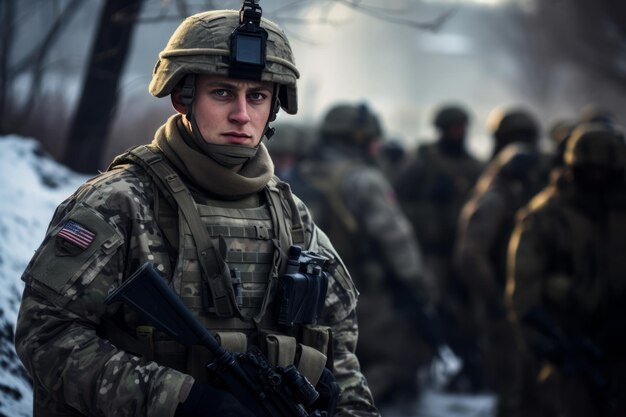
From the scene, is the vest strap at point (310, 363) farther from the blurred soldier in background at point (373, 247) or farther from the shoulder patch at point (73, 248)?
the blurred soldier in background at point (373, 247)

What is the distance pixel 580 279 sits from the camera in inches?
249

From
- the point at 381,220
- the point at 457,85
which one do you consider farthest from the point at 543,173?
the point at 457,85

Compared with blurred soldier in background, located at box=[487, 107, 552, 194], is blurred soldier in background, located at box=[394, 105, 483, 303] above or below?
below

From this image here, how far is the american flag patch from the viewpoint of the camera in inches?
124

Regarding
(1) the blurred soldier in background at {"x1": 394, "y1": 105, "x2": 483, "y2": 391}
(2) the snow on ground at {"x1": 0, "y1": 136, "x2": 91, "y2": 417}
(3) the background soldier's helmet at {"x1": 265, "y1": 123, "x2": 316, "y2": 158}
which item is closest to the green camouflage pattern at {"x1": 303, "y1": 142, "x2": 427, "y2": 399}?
(3) the background soldier's helmet at {"x1": 265, "y1": 123, "x2": 316, "y2": 158}

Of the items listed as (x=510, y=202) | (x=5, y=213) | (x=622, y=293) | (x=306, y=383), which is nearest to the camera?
(x=306, y=383)

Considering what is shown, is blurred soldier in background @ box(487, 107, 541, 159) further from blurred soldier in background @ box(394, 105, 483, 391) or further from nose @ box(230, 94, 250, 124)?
nose @ box(230, 94, 250, 124)

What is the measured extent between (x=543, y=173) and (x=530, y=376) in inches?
68.3

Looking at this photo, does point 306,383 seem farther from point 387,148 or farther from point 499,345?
point 387,148

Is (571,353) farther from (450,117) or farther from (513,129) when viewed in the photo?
(450,117)

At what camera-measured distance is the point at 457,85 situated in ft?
227

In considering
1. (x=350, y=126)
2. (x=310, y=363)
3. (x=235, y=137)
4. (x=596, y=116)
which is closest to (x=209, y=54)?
(x=235, y=137)

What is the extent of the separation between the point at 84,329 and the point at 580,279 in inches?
151


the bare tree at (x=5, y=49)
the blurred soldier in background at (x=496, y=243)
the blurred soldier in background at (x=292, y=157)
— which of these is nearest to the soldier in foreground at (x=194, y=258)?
the bare tree at (x=5, y=49)
